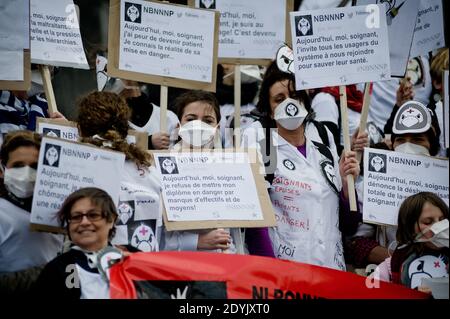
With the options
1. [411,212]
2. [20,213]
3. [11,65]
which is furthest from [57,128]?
[411,212]

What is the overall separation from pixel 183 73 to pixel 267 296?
2.14 meters

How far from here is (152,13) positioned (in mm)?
7586

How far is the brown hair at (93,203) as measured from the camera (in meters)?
6.14

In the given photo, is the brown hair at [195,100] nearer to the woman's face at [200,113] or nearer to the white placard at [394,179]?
the woman's face at [200,113]

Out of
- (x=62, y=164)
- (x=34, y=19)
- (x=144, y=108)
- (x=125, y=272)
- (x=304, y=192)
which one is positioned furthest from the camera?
(x=144, y=108)

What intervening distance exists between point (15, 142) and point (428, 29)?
3666 millimetres

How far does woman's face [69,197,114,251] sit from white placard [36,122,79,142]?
126 cm

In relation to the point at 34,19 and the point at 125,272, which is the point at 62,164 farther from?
the point at 34,19

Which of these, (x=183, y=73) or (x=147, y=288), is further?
(x=183, y=73)

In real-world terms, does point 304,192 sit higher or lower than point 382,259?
higher

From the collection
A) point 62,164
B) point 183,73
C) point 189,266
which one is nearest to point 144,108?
point 183,73

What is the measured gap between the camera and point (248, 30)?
27.2ft

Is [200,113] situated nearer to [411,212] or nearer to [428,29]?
[411,212]

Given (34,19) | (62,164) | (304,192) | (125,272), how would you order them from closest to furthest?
(125,272) < (62,164) < (304,192) < (34,19)
